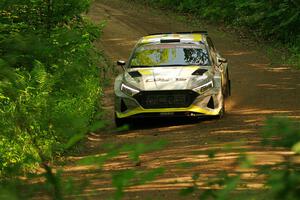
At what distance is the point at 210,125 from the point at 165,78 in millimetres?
1235

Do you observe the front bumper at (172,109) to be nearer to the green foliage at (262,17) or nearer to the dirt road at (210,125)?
the dirt road at (210,125)

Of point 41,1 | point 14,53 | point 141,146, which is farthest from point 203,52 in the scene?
point 141,146

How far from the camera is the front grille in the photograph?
1238 cm

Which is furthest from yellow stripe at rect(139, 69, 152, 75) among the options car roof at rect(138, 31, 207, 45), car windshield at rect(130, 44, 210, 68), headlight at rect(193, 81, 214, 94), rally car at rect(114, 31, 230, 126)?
car roof at rect(138, 31, 207, 45)

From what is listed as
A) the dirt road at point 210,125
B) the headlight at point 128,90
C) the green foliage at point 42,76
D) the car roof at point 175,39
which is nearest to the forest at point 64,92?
the green foliage at point 42,76

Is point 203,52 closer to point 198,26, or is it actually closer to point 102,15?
point 198,26

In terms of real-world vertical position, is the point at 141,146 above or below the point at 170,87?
above

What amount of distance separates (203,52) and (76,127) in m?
10.8

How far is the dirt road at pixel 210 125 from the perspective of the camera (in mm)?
7048

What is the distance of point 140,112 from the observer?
12.5 metres

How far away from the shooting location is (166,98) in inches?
489

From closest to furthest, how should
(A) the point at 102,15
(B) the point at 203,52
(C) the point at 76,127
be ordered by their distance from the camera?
(C) the point at 76,127, (B) the point at 203,52, (A) the point at 102,15

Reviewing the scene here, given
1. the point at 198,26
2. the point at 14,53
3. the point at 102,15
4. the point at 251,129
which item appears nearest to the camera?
the point at 14,53

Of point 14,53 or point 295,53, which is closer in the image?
point 14,53
